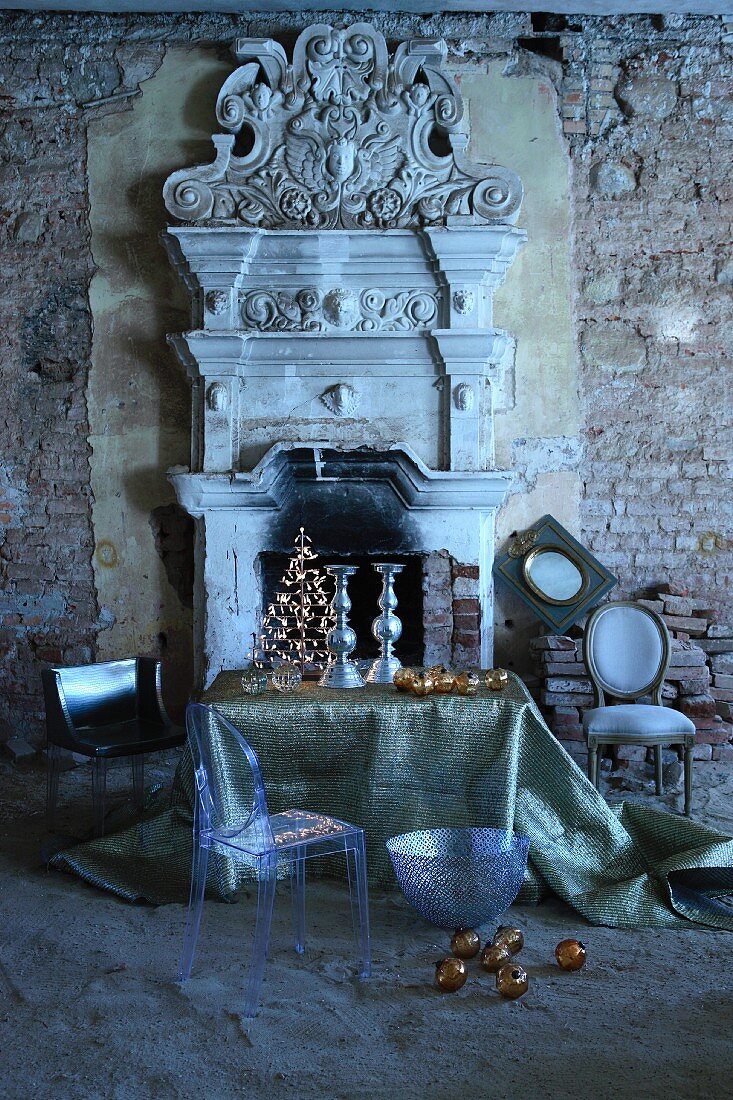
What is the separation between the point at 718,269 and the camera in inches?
199

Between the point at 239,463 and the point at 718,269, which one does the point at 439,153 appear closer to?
the point at 718,269

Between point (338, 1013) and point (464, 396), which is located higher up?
point (464, 396)

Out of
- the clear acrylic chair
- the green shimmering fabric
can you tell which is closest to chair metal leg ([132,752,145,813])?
the green shimmering fabric

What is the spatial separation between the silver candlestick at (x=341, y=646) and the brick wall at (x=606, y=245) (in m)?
1.86

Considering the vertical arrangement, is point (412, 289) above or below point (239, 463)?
above

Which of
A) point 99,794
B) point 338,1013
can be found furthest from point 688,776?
point 99,794

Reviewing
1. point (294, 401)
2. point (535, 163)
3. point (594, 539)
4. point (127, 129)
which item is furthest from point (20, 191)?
point (594, 539)

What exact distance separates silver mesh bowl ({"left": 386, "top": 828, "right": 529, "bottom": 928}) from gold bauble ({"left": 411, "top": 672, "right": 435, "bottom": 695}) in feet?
1.94

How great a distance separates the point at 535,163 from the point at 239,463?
83.0 inches

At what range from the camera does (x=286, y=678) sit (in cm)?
360

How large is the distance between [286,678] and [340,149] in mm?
2690

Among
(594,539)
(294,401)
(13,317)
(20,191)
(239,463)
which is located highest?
(20,191)

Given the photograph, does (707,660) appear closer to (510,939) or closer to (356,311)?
(356,311)

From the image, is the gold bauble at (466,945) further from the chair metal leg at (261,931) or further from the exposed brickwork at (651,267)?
the exposed brickwork at (651,267)
